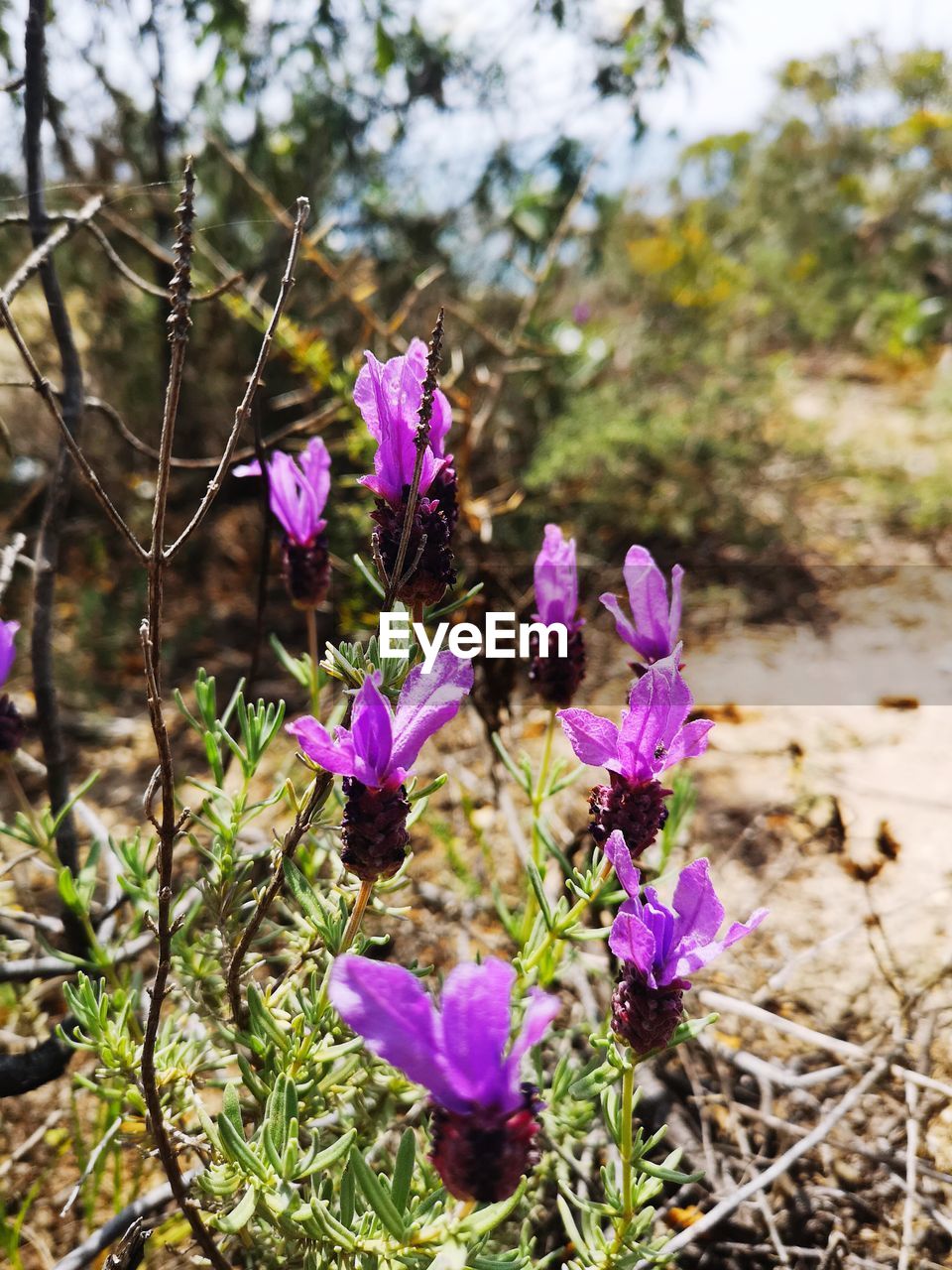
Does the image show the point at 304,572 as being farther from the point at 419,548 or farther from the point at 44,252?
the point at 44,252

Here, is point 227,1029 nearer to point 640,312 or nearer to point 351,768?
point 351,768

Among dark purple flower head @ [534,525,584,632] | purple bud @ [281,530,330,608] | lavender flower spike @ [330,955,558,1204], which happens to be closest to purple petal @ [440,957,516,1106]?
lavender flower spike @ [330,955,558,1204]

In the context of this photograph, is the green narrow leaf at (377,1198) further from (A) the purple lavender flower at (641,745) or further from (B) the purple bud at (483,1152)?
(A) the purple lavender flower at (641,745)

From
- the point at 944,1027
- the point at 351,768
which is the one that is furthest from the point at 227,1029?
the point at 944,1027

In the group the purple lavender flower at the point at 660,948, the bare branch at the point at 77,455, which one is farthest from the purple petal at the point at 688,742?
the bare branch at the point at 77,455

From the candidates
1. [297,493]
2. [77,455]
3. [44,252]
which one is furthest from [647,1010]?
[44,252]

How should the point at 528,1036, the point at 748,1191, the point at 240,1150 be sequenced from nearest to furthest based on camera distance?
the point at 528,1036 → the point at 240,1150 → the point at 748,1191

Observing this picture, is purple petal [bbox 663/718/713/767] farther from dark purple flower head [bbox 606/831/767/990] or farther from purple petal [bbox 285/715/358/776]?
purple petal [bbox 285/715/358/776]
